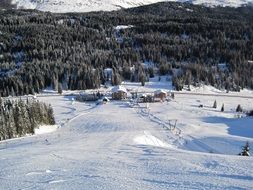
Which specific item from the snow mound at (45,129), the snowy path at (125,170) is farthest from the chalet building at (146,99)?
the snowy path at (125,170)

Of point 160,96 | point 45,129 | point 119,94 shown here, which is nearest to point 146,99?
point 160,96

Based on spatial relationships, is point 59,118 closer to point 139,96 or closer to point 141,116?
point 141,116

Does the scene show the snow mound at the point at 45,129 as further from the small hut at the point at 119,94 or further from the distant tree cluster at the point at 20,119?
the small hut at the point at 119,94

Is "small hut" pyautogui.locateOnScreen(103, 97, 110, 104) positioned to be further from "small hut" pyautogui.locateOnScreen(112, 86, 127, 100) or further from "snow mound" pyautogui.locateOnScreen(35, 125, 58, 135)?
"snow mound" pyautogui.locateOnScreen(35, 125, 58, 135)

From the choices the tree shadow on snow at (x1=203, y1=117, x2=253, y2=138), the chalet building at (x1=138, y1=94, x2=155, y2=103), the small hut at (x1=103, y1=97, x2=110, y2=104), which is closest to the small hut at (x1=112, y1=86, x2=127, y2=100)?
the small hut at (x1=103, y1=97, x2=110, y2=104)

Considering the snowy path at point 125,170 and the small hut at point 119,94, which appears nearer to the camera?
the snowy path at point 125,170

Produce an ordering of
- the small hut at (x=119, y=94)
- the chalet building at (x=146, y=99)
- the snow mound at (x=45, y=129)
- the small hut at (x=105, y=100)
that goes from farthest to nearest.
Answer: the small hut at (x=119, y=94)
the small hut at (x=105, y=100)
the chalet building at (x=146, y=99)
the snow mound at (x=45, y=129)

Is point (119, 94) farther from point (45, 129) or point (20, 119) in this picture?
point (20, 119)

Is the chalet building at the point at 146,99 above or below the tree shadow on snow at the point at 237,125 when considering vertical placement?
above

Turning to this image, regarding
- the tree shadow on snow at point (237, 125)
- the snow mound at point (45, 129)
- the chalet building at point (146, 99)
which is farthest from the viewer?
the chalet building at point (146, 99)

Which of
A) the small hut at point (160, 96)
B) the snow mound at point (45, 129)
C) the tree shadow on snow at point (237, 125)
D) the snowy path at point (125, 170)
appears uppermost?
the snowy path at point (125, 170)
